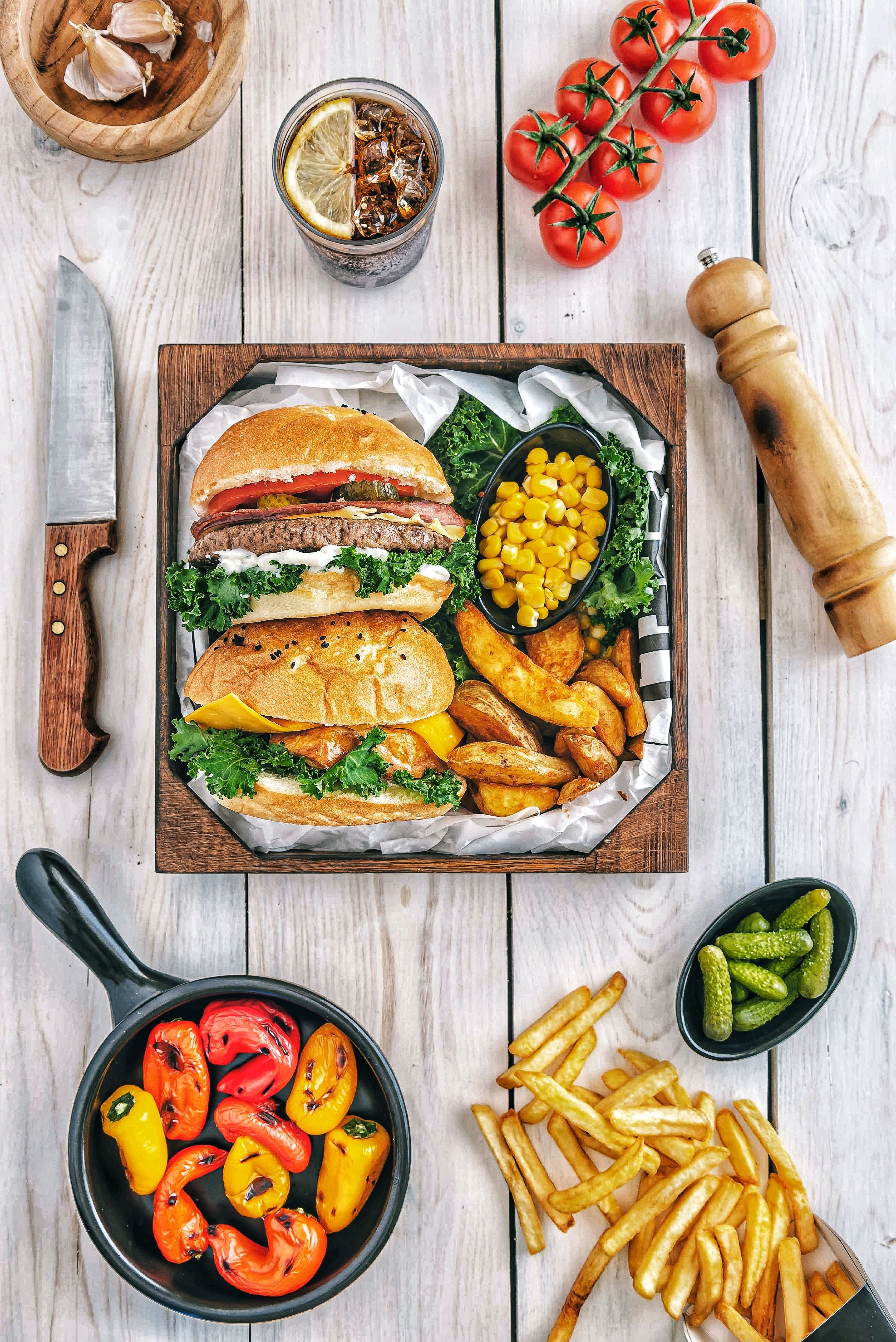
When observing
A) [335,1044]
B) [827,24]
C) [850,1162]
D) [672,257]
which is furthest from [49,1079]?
[827,24]

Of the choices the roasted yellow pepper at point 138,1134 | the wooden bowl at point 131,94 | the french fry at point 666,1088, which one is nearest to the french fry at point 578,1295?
the french fry at point 666,1088

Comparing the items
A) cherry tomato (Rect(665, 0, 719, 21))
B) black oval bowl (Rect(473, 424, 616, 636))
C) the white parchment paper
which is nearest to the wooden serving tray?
the white parchment paper

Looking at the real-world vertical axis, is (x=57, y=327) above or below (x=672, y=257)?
below

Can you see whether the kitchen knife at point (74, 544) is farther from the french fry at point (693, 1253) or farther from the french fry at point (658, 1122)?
the french fry at point (693, 1253)

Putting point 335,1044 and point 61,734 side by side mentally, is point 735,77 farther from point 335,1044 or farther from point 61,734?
point 335,1044

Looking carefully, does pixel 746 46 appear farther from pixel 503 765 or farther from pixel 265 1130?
pixel 265 1130

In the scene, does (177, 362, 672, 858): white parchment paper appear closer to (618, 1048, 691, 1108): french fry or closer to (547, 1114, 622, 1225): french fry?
(618, 1048, 691, 1108): french fry
